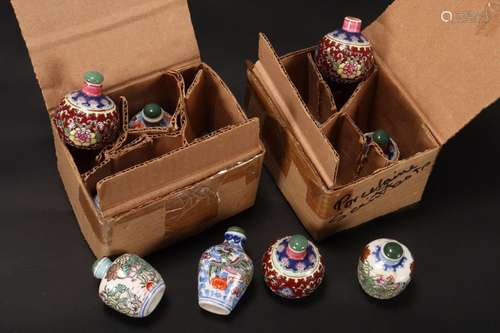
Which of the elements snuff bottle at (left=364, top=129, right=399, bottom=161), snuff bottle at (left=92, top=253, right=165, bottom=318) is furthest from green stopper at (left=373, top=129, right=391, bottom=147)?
snuff bottle at (left=92, top=253, right=165, bottom=318)

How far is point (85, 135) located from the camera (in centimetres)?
131

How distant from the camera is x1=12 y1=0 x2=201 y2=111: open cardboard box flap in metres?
1.32

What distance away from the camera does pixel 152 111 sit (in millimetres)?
1406

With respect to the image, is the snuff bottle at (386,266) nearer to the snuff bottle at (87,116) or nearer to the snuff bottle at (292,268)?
the snuff bottle at (292,268)

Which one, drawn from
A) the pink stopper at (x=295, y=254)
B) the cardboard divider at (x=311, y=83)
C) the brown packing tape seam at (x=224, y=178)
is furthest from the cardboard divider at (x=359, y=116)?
the pink stopper at (x=295, y=254)

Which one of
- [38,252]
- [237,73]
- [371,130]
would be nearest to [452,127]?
[371,130]

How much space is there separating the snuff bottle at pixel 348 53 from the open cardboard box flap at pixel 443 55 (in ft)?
0.22

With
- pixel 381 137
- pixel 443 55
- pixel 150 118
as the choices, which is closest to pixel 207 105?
pixel 150 118

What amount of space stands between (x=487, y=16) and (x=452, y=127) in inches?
8.4

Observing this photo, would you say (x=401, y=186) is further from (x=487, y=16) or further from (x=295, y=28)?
(x=295, y=28)

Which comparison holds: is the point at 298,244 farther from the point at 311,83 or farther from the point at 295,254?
the point at 311,83

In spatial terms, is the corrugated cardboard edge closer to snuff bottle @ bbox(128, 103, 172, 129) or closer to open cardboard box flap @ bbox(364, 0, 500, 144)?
open cardboard box flap @ bbox(364, 0, 500, 144)

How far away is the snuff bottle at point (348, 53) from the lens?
146 centimetres

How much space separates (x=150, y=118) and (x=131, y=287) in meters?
0.33
